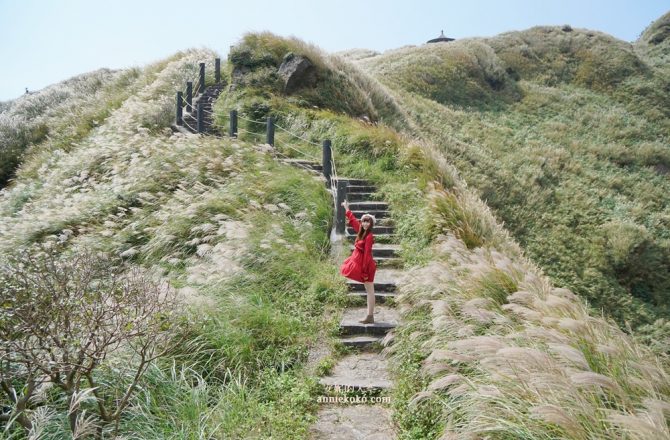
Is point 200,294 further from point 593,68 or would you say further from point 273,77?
point 593,68

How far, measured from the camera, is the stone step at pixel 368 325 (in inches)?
265

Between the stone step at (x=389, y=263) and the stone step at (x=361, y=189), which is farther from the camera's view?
the stone step at (x=361, y=189)

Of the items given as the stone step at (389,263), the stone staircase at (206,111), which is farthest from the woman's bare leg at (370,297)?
the stone staircase at (206,111)

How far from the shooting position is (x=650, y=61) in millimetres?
39969

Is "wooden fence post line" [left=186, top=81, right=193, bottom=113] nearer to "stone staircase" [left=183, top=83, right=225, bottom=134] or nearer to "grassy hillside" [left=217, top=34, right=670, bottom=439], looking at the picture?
"stone staircase" [left=183, top=83, right=225, bottom=134]

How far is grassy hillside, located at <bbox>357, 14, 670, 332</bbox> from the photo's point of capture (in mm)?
14719

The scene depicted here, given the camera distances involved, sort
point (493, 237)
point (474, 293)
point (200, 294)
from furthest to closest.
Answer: point (493, 237) → point (200, 294) → point (474, 293)

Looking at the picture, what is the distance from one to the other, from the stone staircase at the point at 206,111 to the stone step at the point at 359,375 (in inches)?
493

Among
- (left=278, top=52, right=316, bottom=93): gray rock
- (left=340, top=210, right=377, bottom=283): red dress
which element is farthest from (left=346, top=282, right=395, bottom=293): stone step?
(left=278, top=52, right=316, bottom=93): gray rock

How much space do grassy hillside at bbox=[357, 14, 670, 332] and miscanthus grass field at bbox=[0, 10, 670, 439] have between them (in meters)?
0.13

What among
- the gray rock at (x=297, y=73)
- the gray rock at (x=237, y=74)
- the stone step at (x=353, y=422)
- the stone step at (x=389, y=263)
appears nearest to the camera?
the stone step at (x=353, y=422)

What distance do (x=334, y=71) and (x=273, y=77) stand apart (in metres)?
2.38

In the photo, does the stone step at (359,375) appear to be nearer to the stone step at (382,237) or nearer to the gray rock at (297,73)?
the stone step at (382,237)

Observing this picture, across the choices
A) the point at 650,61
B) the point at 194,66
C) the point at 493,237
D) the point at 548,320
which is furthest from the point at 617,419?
the point at 650,61
